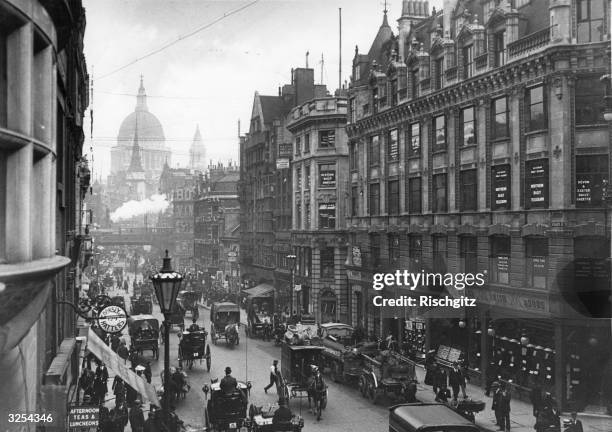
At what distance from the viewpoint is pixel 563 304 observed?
22797mm

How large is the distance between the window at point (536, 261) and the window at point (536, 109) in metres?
4.20

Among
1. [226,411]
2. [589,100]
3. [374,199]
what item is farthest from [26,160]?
[374,199]

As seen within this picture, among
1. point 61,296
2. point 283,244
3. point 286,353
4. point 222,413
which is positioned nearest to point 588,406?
point 286,353

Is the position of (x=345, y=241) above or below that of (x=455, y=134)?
below

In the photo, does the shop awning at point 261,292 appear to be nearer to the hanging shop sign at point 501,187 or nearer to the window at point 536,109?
the hanging shop sign at point 501,187

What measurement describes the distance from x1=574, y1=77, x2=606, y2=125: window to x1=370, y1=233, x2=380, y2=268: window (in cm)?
1559

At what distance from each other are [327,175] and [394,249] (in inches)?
588

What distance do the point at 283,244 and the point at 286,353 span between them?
105 ft

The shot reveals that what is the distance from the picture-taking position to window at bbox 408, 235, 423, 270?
3225 cm

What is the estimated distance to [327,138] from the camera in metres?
49.1

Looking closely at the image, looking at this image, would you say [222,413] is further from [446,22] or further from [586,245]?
[446,22]

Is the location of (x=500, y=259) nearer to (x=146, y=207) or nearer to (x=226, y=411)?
(x=226, y=411)

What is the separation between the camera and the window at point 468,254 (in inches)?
1101

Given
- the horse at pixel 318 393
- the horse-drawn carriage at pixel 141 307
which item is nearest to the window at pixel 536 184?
the horse at pixel 318 393
